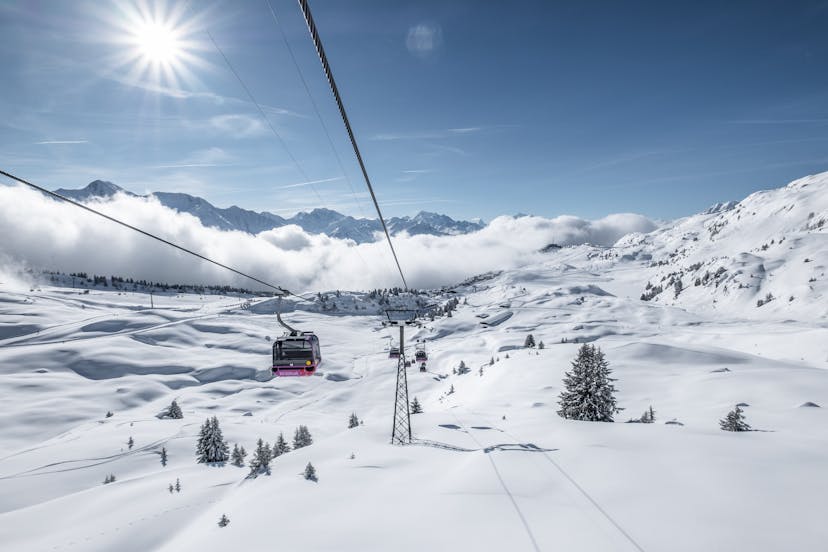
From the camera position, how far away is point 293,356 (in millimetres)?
25922

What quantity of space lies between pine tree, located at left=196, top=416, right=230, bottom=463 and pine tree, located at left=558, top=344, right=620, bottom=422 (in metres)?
49.5

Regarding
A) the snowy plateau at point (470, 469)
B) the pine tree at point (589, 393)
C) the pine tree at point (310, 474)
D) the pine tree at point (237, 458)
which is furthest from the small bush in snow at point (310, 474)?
the pine tree at point (237, 458)

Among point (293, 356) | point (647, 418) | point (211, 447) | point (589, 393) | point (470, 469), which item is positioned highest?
point (293, 356)

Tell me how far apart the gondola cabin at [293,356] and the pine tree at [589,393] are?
28.2 m

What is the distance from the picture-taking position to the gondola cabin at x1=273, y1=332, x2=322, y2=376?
1013 inches

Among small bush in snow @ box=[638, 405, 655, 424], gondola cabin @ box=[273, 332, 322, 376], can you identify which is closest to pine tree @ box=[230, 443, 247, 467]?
gondola cabin @ box=[273, 332, 322, 376]

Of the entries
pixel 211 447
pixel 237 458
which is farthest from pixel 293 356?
pixel 211 447

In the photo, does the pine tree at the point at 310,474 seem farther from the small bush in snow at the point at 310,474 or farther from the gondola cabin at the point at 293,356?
the gondola cabin at the point at 293,356

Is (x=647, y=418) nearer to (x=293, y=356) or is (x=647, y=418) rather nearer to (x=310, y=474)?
(x=310, y=474)

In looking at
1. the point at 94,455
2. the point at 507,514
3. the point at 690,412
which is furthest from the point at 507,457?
the point at 94,455

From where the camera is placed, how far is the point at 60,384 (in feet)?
397

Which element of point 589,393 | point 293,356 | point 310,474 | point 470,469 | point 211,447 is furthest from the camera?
point 211,447

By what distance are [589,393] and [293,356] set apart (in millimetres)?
31134

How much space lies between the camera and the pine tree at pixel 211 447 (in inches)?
2212
